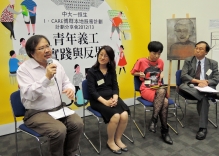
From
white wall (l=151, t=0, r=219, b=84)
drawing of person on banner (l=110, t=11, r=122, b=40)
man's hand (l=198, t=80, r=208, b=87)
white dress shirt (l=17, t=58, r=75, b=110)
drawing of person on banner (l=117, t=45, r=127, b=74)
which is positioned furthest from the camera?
white wall (l=151, t=0, r=219, b=84)

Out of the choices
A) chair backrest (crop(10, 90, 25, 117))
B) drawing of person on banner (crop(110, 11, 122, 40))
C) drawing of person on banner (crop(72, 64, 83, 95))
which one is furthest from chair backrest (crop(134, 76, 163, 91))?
chair backrest (crop(10, 90, 25, 117))

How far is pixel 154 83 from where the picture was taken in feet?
9.62

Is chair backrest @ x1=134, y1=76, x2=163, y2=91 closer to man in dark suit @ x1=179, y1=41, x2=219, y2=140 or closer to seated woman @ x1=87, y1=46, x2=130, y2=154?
seated woman @ x1=87, y1=46, x2=130, y2=154

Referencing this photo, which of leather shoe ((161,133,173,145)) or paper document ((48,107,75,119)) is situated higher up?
paper document ((48,107,75,119))

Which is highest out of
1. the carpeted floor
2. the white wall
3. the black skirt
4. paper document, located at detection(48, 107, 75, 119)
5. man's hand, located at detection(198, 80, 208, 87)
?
the white wall

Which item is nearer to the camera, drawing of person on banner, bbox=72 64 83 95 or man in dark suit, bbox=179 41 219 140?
man in dark suit, bbox=179 41 219 140

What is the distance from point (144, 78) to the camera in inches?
116

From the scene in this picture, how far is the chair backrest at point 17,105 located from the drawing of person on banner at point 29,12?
3.87ft

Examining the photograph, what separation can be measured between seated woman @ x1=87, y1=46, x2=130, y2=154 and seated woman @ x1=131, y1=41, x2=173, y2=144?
45 centimetres

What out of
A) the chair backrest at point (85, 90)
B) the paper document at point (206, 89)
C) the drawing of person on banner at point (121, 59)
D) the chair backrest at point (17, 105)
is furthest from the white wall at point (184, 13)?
the chair backrest at point (17, 105)

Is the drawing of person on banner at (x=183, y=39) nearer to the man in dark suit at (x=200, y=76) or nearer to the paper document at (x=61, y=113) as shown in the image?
the man in dark suit at (x=200, y=76)

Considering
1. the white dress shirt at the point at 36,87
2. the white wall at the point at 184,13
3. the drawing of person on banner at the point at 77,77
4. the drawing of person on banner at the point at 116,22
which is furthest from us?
the white wall at the point at 184,13

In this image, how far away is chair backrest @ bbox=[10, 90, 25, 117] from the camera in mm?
2060

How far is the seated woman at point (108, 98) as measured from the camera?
2379 mm
